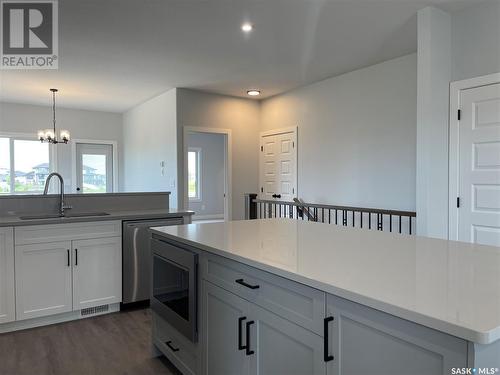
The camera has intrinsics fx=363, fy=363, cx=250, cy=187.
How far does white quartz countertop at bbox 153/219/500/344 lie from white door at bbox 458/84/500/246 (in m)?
1.84

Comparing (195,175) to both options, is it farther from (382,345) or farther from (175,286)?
(382,345)

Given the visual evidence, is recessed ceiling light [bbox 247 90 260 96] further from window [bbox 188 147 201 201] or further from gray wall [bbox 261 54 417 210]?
window [bbox 188 147 201 201]

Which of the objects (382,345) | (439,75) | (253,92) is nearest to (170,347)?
(382,345)

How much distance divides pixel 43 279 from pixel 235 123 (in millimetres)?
4200

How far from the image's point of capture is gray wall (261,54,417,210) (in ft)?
14.1

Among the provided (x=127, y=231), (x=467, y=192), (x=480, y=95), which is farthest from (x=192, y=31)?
(x=467, y=192)

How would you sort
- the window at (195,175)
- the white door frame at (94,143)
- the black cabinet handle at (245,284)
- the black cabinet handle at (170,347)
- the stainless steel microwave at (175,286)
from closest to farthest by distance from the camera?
1. the black cabinet handle at (245,284)
2. the stainless steel microwave at (175,286)
3. the black cabinet handle at (170,347)
4. the white door frame at (94,143)
5. the window at (195,175)

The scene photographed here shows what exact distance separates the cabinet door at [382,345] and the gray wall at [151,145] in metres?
5.05

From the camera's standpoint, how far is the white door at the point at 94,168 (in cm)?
781

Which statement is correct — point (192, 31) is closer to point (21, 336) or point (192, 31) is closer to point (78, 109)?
point (21, 336)

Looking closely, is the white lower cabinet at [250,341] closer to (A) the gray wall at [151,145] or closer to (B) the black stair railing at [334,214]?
(B) the black stair railing at [334,214]

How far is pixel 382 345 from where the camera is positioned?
3.34 ft

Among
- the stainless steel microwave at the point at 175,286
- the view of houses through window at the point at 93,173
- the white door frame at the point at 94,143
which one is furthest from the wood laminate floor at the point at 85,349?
the view of houses through window at the point at 93,173

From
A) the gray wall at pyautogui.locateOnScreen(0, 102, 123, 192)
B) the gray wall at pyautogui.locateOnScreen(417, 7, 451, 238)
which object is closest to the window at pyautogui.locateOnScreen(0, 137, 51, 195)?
the gray wall at pyautogui.locateOnScreen(0, 102, 123, 192)
